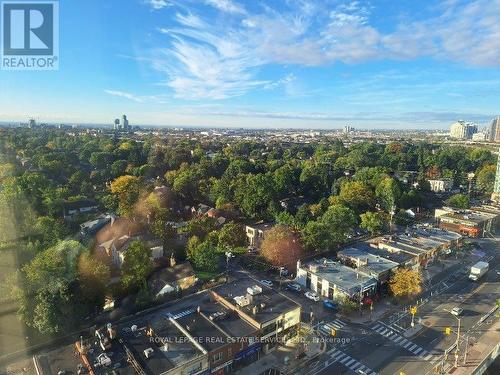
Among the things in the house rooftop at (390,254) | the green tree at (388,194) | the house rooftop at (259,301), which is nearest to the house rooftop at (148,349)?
the house rooftop at (259,301)

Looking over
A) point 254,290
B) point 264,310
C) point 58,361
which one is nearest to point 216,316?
point 264,310

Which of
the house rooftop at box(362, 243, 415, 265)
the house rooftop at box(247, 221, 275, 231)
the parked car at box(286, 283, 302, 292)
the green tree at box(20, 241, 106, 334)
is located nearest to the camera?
the green tree at box(20, 241, 106, 334)

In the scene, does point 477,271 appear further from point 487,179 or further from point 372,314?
point 487,179

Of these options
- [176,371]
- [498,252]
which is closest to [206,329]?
[176,371]

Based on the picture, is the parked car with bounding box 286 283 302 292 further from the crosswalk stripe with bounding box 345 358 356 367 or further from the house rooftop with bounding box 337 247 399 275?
the crosswalk stripe with bounding box 345 358 356 367

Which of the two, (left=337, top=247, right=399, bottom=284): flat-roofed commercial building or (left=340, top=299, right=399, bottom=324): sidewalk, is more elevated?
(left=337, top=247, right=399, bottom=284): flat-roofed commercial building

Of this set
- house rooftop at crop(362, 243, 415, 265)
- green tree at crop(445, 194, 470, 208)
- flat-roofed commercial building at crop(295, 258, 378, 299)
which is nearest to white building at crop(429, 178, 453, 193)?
green tree at crop(445, 194, 470, 208)
